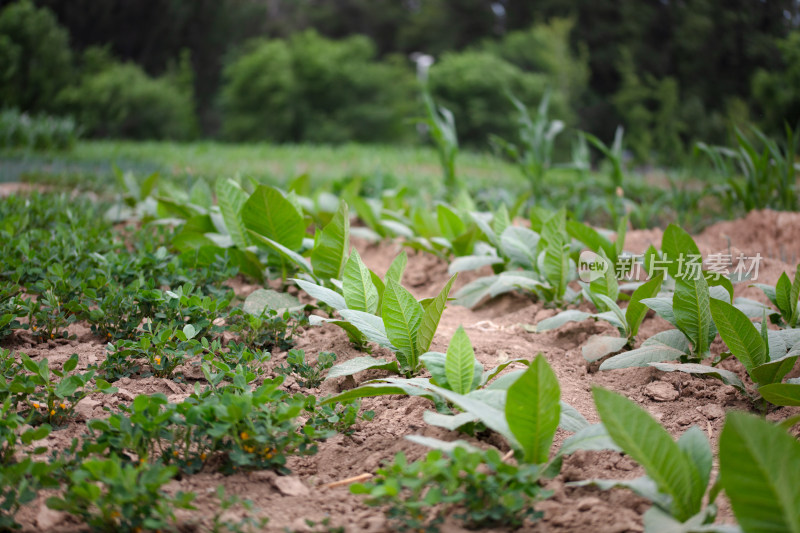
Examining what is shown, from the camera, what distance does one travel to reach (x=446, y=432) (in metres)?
1.26

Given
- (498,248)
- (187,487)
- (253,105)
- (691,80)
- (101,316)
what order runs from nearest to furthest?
1. (187,487)
2. (101,316)
3. (498,248)
4. (691,80)
5. (253,105)

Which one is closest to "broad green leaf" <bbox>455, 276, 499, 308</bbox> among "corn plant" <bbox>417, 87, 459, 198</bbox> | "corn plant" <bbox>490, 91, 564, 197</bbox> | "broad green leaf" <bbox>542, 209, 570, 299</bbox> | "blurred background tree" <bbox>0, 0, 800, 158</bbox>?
"broad green leaf" <bbox>542, 209, 570, 299</bbox>

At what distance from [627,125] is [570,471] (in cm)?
1341

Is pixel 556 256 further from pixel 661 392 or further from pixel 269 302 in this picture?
pixel 269 302

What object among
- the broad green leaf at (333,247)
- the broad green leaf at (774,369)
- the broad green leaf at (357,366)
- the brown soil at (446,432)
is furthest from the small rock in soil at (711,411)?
the broad green leaf at (333,247)

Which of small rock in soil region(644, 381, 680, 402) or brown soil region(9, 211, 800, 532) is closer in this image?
brown soil region(9, 211, 800, 532)

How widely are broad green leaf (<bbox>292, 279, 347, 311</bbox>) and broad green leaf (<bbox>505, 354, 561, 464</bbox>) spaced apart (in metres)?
0.70

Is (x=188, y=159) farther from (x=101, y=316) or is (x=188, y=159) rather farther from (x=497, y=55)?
(x=497, y=55)

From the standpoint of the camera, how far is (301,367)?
1520 millimetres

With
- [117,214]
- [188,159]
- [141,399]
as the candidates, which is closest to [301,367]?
[141,399]

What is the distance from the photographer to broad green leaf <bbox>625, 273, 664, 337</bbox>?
166 centimetres

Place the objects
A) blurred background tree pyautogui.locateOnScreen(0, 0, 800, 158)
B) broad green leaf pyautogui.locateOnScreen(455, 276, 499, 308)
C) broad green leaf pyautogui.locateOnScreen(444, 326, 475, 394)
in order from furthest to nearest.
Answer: blurred background tree pyautogui.locateOnScreen(0, 0, 800, 158) → broad green leaf pyautogui.locateOnScreen(455, 276, 499, 308) → broad green leaf pyautogui.locateOnScreen(444, 326, 475, 394)

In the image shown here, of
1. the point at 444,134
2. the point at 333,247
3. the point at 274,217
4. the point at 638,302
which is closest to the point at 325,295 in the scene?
the point at 333,247

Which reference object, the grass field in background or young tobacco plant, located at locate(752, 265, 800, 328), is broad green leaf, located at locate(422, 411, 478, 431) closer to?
young tobacco plant, located at locate(752, 265, 800, 328)
